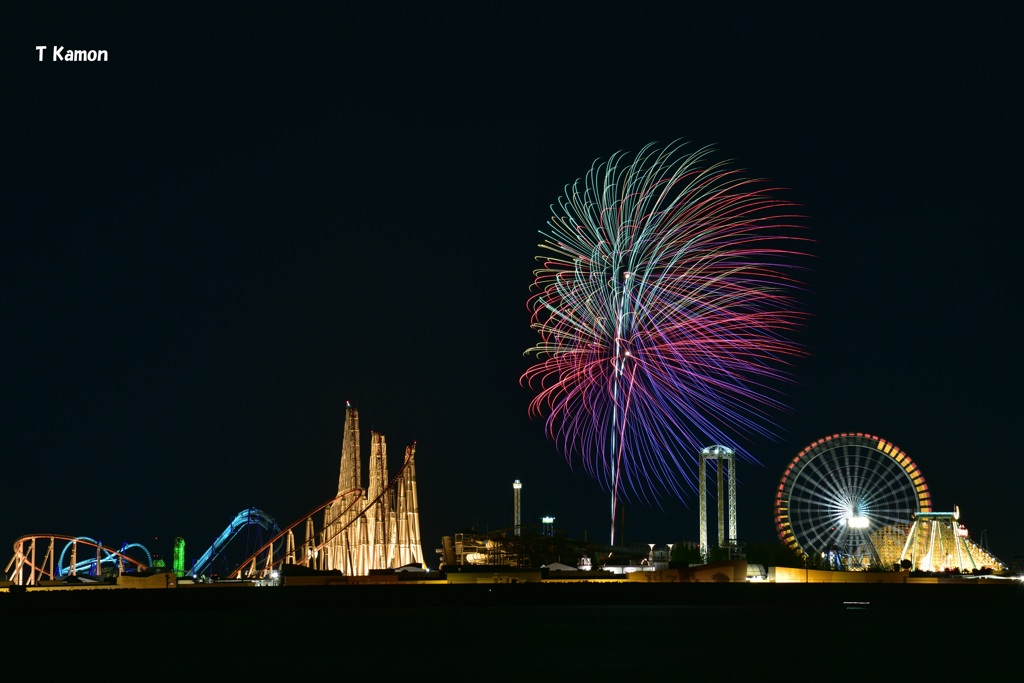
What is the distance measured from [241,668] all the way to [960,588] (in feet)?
153

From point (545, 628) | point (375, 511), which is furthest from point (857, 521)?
point (545, 628)

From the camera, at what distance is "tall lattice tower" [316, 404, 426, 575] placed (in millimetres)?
93312

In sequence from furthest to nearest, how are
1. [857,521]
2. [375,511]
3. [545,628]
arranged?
[375,511]
[857,521]
[545,628]

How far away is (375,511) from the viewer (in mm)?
95438

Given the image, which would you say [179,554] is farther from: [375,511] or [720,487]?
[720,487]

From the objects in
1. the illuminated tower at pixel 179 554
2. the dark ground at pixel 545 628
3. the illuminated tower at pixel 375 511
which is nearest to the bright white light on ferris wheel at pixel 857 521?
the dark ground at pixel 545 628

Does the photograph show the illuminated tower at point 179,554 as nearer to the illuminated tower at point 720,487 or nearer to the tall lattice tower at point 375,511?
the tall lattice tower at point 375,511

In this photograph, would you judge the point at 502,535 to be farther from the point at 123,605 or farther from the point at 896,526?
the point at 123,605

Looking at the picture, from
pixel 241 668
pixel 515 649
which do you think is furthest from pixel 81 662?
pixel 515 649

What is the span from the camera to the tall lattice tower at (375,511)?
93.3m

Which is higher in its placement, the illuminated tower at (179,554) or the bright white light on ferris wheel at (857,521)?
the bright white light on ferris wheel at (857,521)

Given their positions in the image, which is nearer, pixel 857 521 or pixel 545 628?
pixel 545 628

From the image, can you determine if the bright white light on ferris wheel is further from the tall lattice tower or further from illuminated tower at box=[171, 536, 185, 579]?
illuminated tower at box=[171, 536, 185, 579]

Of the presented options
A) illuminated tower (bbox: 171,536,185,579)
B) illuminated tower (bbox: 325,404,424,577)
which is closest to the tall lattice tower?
illuminated tower (bbox: 325,404,424,577)
